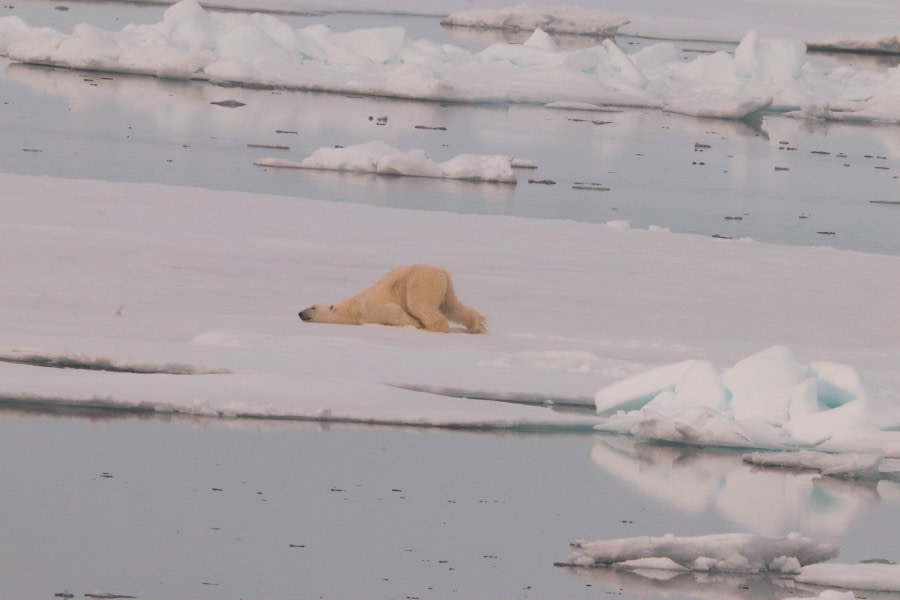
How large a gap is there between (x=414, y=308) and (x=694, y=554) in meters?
3.39

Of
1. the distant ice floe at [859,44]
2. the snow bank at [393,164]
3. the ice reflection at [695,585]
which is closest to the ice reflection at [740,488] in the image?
the ice reflection at [695,585]

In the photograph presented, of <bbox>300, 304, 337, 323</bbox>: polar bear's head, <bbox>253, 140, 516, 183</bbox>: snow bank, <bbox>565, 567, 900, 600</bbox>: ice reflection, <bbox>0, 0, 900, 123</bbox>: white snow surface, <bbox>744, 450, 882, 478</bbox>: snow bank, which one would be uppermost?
<bbox>0, 0, 900, 123</bbox>: white snow surface

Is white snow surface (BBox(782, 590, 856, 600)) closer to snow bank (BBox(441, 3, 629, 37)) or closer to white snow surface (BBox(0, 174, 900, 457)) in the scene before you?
white snow surface (BBox(0, 174, 900, 457))

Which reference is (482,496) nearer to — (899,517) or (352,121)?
(899,517)

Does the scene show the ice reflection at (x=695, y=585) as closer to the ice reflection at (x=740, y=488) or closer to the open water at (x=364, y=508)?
the open water at (x=364, y=508)

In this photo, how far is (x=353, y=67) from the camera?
2436 cm

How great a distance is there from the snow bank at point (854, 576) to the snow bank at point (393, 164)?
36.9ft

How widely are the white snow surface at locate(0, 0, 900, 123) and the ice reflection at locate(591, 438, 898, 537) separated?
56.0 feet

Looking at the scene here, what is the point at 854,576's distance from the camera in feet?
16.2

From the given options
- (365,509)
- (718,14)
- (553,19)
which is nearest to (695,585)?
(365,509)

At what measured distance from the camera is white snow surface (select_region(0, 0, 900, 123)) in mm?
23281

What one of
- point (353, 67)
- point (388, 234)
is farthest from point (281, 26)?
point (388, 234)

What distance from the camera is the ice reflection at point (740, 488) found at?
5.74m

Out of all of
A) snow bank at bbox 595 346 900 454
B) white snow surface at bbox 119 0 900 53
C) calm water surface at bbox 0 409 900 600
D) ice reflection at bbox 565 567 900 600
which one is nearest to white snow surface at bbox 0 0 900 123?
white snow surface at bbox 119 0 900 53
